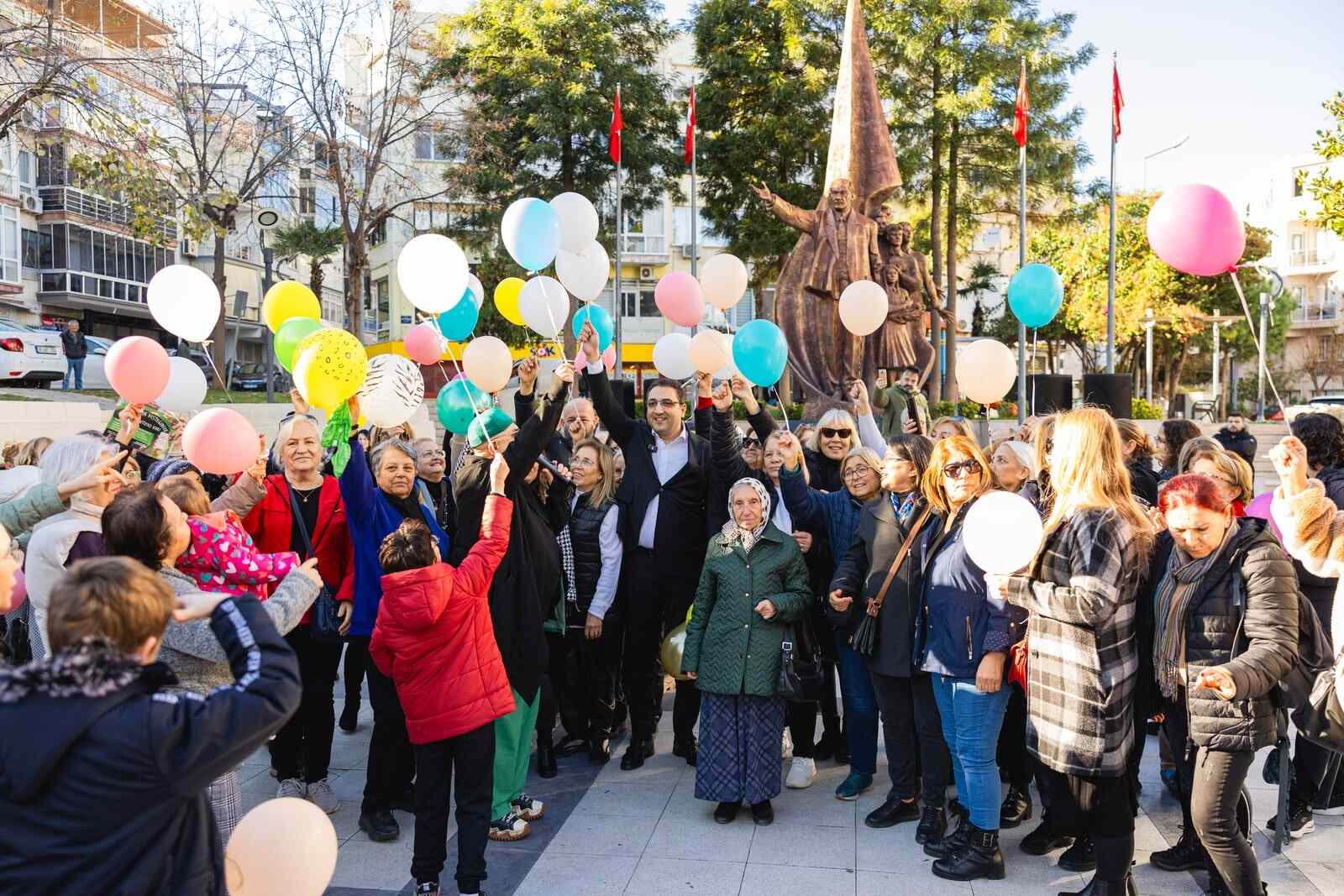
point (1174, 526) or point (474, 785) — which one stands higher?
point (1174, 526)

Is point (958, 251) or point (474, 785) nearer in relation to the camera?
point (474, 785)

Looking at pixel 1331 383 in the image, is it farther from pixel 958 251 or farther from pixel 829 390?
pixel 829 390

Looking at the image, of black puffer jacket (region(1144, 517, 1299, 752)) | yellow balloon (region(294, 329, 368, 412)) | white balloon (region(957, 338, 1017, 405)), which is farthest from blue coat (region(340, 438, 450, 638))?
white balloon (region(957, 338, 1017, 405))

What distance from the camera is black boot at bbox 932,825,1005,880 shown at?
3875mm

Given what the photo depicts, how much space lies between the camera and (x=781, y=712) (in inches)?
179

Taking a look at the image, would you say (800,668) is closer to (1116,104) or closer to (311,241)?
(1116,104)

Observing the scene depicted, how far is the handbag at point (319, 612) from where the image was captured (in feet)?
14.6

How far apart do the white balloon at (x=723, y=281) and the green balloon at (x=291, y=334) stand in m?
2.99

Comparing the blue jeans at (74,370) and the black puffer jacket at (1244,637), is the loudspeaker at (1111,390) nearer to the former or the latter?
the black puffer jacket at (1244,637)

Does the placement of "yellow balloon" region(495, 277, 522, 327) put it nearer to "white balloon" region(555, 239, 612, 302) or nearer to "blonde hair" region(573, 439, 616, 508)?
"white balloon" region(555, 239, 612, 302)

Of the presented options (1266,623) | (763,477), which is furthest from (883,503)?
(1266,623)

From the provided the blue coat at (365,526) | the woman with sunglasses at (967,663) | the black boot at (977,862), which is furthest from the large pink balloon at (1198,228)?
the blue coat at (365,526)

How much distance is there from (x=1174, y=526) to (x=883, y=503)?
1319 millimetres

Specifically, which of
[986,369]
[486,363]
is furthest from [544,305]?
[986,369]
